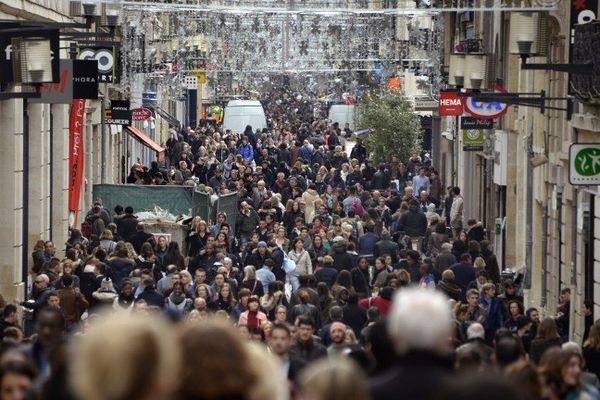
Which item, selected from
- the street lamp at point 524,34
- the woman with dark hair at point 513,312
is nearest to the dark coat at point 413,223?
the street lamp at point 524,34

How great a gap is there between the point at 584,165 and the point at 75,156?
17586mm

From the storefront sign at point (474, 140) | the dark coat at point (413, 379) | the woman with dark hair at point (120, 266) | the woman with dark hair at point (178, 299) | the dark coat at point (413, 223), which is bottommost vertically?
the dark coat at point (413, 223)

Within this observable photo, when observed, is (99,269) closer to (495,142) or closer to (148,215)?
(148,215)

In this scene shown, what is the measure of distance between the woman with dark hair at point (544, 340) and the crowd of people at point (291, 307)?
2 centimetres

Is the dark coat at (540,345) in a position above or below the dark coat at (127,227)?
above

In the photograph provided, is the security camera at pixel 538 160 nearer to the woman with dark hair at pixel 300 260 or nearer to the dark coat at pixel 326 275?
the woman with dark hair at pixel 300 260

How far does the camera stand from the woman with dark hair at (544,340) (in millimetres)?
16484

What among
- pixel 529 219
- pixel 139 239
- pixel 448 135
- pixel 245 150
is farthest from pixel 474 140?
pixel 245 150

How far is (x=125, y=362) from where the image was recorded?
6246 mm

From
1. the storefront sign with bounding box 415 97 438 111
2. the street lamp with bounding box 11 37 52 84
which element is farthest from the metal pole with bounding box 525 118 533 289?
the storefront sign with bounding box 415 97 438 111

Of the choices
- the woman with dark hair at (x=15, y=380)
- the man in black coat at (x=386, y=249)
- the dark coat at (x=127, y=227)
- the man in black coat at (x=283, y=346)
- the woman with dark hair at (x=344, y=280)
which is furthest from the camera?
the dark coat at (x=127, y=227)

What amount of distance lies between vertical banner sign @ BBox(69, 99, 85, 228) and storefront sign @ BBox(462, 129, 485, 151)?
8.19 metres

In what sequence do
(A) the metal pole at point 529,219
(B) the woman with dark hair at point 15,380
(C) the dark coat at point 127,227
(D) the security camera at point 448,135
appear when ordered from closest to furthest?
1. (B) the woman with dark hair at point 15,380
2. (A) the metal pole at point 529,219
3. (C) the dark coat at point 127,227
4. (D) the security camera at point 448,135

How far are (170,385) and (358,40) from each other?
55758mm
